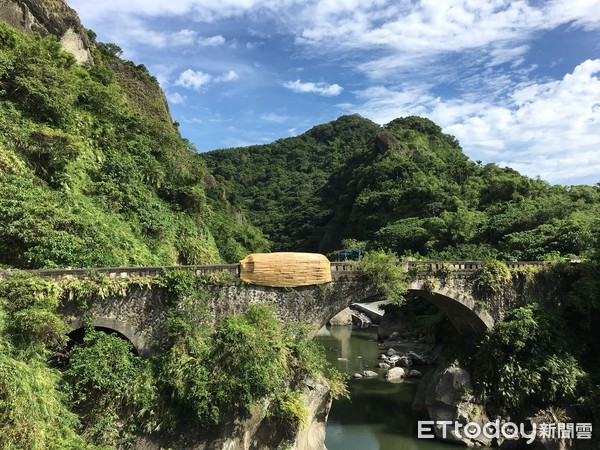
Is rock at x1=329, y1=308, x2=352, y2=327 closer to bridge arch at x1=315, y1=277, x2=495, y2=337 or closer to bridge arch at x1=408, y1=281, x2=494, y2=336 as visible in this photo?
bridge arch at x1=315, y1=277, x2=495, y2=337

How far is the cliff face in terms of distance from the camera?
2620 cm

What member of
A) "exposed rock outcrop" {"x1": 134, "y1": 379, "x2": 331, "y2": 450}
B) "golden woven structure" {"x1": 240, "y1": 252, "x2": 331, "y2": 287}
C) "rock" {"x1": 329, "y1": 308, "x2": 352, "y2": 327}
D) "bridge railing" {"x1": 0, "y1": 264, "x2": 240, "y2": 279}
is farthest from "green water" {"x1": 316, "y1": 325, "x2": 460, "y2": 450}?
"rock" {"x1": 329, "y1": 308, "x2": 352, "y2": 327}

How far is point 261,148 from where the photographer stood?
11025cm

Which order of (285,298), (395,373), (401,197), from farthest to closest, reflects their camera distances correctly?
1. (401,197)
2. (395,373)
3. (285,298)

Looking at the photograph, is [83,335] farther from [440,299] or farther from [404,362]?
[404,362]

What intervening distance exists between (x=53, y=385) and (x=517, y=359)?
56.7ft

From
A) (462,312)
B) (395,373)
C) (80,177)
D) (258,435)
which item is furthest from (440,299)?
(80,177)

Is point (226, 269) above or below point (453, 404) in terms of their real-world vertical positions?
above

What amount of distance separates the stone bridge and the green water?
5.29 metres

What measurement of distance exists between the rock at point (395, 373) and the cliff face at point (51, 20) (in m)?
31.3

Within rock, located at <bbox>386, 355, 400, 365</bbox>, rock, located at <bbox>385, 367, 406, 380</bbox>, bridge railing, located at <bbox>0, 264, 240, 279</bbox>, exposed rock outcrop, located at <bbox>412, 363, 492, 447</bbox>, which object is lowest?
rock, located at <bbox>385, 367, 406, 380</bbox>

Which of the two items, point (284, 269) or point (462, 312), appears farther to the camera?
point (462, 312)

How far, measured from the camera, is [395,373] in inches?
1016

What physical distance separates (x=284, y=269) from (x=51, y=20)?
1079 inches
